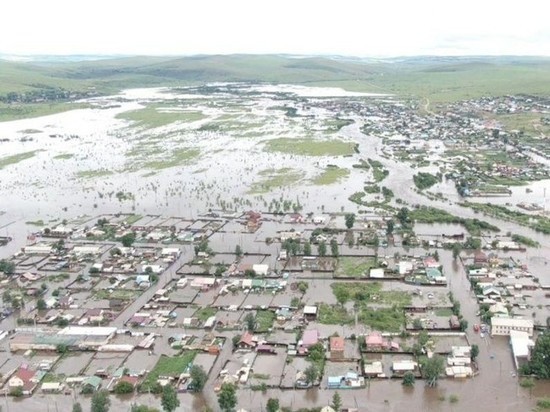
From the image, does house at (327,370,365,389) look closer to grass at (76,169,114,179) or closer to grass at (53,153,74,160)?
grass at (76,169,114,179)

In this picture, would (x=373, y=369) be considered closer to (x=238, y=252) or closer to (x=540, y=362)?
(x=540, y=362)

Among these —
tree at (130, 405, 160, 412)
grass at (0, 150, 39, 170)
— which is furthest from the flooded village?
tree at (130, 405, 160, 412)

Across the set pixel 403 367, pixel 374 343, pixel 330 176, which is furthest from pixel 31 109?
pixel 403 367

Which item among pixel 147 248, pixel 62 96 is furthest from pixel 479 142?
pixel 62 96

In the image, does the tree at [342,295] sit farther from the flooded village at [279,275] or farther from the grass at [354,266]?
the grass at [354,266]

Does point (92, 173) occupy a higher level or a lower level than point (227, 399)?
lower

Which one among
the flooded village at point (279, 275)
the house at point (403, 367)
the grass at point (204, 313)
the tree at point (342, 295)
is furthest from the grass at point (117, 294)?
the house at point (403, 367)

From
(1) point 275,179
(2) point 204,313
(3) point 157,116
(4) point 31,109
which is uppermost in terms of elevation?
(2) point 204,313
